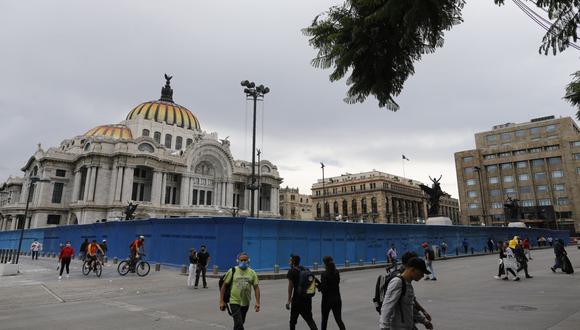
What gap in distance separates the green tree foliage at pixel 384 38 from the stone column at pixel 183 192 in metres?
67.2

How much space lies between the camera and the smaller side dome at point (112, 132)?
231ft

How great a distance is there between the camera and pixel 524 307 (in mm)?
9391

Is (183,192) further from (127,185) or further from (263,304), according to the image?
(263,304)

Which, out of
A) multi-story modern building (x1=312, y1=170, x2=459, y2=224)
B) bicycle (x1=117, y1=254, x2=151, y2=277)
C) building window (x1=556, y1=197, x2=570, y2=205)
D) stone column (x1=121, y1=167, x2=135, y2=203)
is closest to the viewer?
bicycle (x1=117, y1=254, x2=151, y2=277)

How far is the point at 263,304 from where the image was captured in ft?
35.7

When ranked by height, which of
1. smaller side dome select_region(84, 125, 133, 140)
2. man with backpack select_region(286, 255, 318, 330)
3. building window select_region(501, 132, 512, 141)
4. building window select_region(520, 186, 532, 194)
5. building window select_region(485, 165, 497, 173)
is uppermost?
building window select_region(501, 132, 512, 141)

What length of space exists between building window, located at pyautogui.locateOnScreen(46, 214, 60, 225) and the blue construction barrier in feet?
125

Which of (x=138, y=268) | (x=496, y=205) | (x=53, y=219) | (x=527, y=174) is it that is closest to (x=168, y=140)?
(x=53, y=219)

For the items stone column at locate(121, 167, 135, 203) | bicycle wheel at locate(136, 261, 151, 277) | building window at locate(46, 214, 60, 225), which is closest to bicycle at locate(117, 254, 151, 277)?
bicycle wheel at locate(136, 261, 151, 277)

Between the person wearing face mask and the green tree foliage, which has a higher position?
the green tree foliage

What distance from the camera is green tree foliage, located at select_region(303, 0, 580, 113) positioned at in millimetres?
2830

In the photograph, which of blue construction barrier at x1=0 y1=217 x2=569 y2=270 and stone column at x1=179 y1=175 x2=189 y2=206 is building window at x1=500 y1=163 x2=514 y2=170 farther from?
stone column at x1=179 y1=175 x2=189 y2=206

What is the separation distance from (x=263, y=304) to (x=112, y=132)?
7030 cm

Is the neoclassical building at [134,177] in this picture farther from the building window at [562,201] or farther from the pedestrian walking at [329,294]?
the building window at [562,201]
